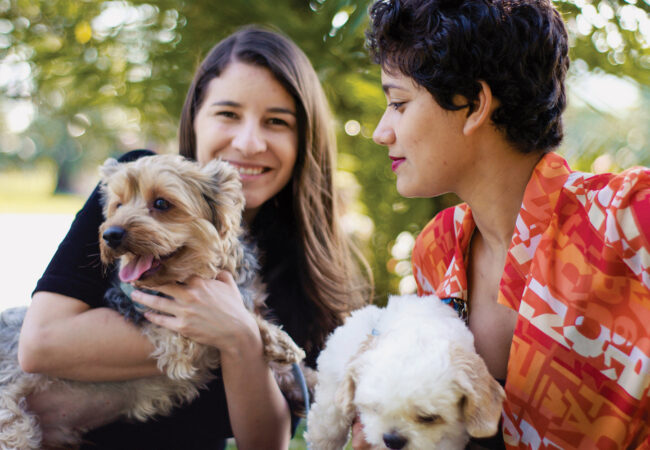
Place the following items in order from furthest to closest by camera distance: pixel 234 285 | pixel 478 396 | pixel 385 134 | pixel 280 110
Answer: pixel 280 110 → pixel 234 285 → pixel 385 134 → pixel 478 396

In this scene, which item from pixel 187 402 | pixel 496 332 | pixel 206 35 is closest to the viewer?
pixel 496 332

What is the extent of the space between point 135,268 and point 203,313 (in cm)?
39

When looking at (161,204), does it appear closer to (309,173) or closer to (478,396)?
(309,173)

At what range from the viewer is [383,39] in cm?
222

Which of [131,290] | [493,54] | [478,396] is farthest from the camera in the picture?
[131,290]

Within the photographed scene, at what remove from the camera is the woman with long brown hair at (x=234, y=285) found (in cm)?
235

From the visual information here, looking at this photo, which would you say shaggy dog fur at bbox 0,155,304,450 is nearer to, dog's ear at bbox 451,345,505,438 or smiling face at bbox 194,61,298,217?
smiling face at bbox 194,61,298,217

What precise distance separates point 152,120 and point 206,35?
40.2 inches

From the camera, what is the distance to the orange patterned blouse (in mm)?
1718

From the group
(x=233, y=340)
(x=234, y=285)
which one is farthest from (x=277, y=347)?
(x=234, y=285)

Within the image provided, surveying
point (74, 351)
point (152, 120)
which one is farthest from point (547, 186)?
point (152, 120)

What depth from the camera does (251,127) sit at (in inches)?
106

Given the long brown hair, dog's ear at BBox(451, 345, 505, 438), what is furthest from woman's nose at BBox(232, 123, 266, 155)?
dog's ear at BBox(451, 345, 505, 438)

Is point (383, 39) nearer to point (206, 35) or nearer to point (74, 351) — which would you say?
point (74, 351)
